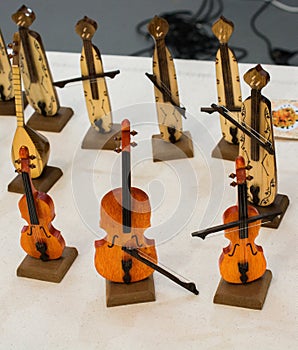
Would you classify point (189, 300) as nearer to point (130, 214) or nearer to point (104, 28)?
point (130, 214)

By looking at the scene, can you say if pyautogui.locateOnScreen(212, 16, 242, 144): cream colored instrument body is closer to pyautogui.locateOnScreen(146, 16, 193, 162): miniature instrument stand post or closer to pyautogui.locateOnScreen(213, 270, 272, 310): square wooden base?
pyautogui.locateOnScreen(146, 16, 193, 162): miniature instrument stand post

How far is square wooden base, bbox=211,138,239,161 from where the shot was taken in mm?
1688

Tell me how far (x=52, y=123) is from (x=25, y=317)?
0.53 m

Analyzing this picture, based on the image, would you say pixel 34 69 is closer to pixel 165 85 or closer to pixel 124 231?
pixel 165 85

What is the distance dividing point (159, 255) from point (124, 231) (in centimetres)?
15

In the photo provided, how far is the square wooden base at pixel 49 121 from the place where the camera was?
182 cm

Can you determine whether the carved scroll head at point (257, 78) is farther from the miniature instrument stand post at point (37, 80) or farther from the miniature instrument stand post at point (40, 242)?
the miniature instrument stand post at point (37, 80)

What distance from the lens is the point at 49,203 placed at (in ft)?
4.61

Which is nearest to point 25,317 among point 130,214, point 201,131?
point 130,214

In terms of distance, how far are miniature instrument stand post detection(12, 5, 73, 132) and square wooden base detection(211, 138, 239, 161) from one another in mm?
328

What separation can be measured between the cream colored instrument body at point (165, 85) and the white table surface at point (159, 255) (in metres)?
0.03

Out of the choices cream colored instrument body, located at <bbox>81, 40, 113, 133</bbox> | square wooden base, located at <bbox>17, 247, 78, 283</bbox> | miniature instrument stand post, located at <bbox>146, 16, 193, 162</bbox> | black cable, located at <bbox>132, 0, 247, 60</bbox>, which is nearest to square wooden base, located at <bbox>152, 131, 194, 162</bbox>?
miniature instrument stand post, located at <bbox>146, 16, 193, 162</bbox>

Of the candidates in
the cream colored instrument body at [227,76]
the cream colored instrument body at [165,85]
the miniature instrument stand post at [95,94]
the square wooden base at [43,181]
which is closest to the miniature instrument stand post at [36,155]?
the square wooden base at [43,181]

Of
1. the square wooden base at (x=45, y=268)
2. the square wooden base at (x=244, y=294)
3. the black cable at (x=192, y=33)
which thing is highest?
the black cable at (x=192, y=33)
